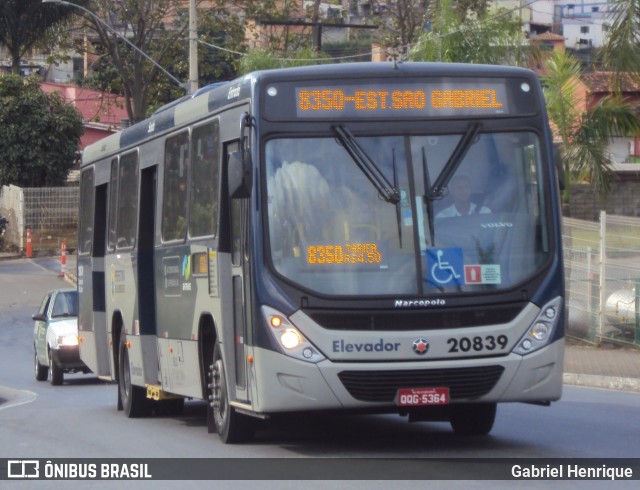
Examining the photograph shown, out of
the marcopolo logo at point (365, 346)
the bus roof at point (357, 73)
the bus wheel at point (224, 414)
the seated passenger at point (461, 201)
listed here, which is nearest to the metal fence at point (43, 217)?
the bus wheel at point (224, 414)

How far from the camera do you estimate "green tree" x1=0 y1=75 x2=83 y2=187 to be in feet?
166

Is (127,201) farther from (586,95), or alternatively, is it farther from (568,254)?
(586,95)

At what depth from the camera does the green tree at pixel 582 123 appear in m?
22.9

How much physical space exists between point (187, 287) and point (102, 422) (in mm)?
3027

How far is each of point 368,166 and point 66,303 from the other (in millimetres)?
14381

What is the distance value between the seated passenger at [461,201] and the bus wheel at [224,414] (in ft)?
8.72

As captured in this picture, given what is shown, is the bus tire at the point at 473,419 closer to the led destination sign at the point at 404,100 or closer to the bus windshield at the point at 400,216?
the bus windshield at the point at 400,216

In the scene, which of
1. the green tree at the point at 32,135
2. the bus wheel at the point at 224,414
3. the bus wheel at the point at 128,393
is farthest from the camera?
the green tree at the point at 32,135

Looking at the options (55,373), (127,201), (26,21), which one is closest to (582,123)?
(55,373)

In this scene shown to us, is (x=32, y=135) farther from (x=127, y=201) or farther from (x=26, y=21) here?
(x=127, y=201)

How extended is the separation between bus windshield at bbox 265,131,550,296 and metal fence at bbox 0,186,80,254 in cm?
3952

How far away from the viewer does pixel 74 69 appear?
98500mm

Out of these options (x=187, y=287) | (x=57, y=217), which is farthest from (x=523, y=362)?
(x=57, y=217)

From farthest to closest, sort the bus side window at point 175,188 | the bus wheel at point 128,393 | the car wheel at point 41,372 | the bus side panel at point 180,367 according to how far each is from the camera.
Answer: the car wheel at point 41,372
the bus wheel at point 128,393
the bus side window at point 175,188
the bus side panel at point 180,367
